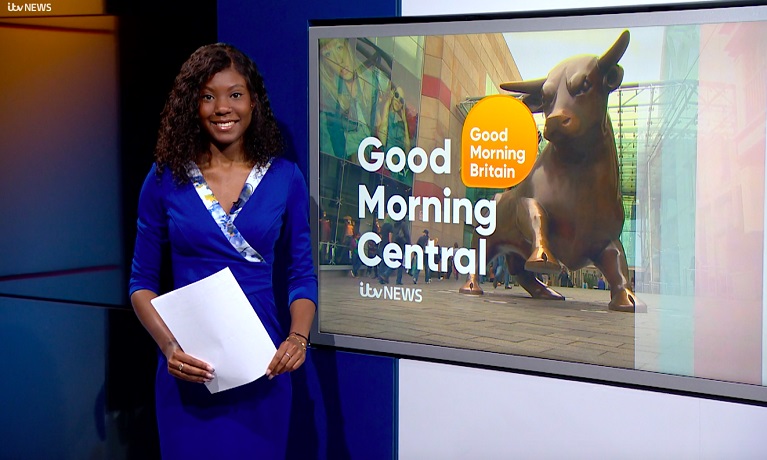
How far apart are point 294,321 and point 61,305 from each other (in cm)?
126

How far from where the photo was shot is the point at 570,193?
2748 millimetres

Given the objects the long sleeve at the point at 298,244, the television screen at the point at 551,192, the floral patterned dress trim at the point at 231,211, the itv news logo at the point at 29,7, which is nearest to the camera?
the floral patterned dress trim at the point at 231,211

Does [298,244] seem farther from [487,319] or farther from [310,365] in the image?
[310,365]

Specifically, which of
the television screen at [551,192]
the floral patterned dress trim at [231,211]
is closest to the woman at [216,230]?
the floral patterned dress trim at [231,211]

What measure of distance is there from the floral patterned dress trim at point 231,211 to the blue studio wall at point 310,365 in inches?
32.7

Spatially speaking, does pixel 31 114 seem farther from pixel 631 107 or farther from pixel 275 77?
pixel 631 107

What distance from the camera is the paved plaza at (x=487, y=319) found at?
270 centimetres

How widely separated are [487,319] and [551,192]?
0.50 metres

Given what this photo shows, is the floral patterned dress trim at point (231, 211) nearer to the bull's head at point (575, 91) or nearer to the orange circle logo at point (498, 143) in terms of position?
the orange circle logo at point (498, 143)

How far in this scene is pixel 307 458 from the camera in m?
3.26

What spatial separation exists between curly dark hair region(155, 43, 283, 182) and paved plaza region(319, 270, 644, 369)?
86 centimetres

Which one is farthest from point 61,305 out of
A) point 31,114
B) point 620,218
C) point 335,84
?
point 620,218

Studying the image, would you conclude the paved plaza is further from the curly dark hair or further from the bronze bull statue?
the curly dark hair

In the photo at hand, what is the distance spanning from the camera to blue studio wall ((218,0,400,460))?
10.2 ft
